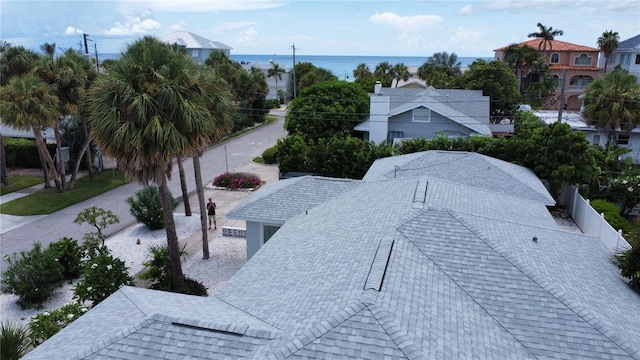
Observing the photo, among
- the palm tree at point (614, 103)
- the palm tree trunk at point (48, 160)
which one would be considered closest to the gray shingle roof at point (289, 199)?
the palm tree trunk at point (48, 160)

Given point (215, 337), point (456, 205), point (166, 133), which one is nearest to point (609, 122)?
point (456, 205)

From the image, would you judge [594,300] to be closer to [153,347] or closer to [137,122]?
[153,347]

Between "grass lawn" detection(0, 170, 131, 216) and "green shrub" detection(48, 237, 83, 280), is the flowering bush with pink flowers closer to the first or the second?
"grass lawn" detection(0, 170, 131, 216)

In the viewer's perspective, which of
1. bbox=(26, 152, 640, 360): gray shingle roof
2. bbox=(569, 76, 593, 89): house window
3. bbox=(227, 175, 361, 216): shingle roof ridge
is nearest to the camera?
bbox=(26, 152, 640, 360): gray shingle roof

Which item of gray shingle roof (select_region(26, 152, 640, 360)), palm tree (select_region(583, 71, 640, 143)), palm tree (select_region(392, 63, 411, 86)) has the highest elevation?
palm tree (select_region(392, 63, 411, 86))

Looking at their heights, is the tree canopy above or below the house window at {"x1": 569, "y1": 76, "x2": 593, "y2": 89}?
below

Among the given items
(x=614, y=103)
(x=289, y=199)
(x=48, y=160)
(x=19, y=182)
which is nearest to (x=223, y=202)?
(x=289, y=199)

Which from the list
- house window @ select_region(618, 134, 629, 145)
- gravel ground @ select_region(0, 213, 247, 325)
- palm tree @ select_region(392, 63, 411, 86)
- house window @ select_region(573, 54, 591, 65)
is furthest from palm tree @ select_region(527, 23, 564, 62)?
gravel ground @ select_region(0, 213, 247, 325)

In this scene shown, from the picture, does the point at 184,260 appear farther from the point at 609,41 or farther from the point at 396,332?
the point at 609,41
